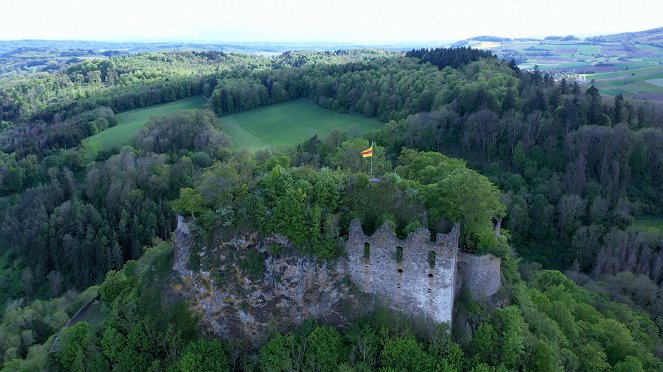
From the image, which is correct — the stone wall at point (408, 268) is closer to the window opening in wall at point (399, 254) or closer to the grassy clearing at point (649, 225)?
the window opening in wall at point (399, 254)

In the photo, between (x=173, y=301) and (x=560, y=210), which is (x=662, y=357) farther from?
(x=173, y=301)

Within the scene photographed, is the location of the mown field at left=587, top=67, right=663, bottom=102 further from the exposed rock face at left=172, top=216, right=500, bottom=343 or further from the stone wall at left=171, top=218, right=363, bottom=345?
the stone wall at left=171, top=218, right=363, bottom=345

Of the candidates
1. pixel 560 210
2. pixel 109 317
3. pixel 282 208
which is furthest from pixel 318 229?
pixel 560 210

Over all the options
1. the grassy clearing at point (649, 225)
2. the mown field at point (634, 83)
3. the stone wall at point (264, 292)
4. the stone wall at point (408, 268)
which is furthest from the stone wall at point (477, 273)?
the mown field at point (634, 83)

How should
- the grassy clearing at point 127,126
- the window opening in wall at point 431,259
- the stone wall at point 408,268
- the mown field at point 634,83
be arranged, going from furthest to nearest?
the mown field at point 634,83 < the grassy clearing at point 127,126 < the window opening in wall at point 431,259 < the stone wall at point 408,268

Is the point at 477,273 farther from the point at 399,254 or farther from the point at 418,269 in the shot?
the point at 399,254

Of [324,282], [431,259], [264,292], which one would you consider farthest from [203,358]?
[431,259]
